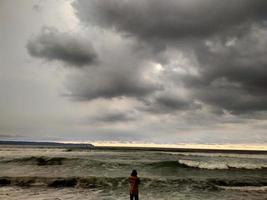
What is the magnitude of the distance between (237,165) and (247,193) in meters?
23.5

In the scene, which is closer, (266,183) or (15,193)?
(15,193)

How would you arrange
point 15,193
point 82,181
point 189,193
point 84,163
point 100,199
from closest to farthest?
point 100,199
point 15,193
point 189,193
point 82,181
point 84,163

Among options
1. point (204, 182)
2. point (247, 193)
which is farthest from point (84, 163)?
point (247, 193)

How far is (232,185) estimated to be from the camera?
1236 inches

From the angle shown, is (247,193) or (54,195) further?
(247,193)

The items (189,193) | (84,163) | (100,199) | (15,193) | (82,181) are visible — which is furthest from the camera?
(84,163)

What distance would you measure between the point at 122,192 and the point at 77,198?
179 inches

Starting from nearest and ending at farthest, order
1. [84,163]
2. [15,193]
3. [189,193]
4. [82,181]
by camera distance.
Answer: [15,193] → [189,193] → [82,181] → [84,163]

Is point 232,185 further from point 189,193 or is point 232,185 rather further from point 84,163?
point 84,163

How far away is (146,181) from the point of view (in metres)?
31.7

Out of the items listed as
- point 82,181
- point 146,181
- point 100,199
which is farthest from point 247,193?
point 82,181

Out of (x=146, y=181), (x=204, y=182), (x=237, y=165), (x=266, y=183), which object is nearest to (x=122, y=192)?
(x=146, y=181)

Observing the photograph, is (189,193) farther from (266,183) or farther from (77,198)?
(266,183)

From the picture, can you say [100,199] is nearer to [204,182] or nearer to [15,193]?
[15,193]
